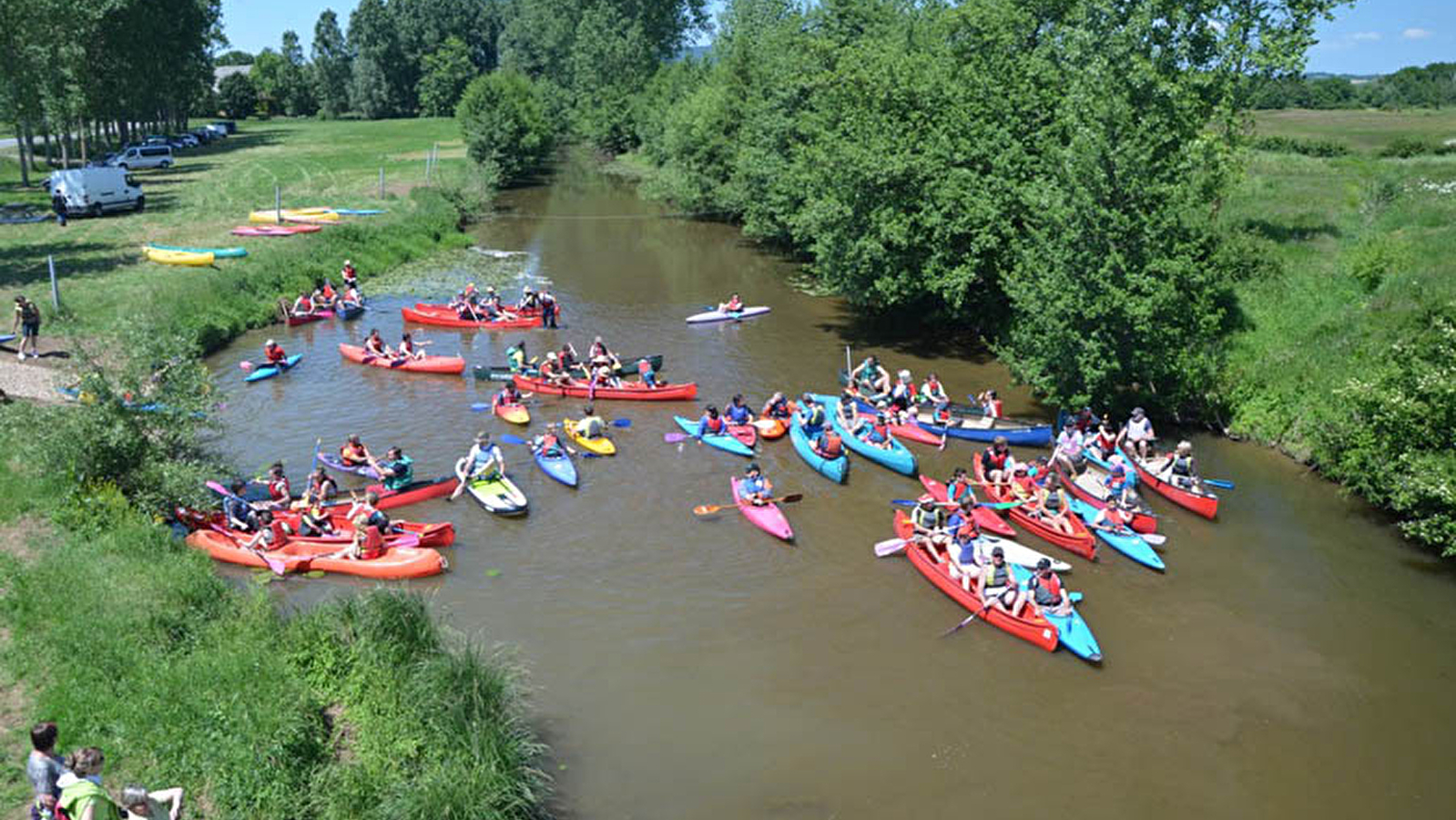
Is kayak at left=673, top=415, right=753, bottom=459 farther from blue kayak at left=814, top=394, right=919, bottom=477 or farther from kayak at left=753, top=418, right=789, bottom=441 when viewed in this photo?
blue kayak at left=814, top=394, right=919, bottom=477

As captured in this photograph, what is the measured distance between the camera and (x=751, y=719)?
1351 cm

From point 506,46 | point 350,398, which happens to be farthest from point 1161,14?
point 506,46

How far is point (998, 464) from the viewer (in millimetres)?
20641

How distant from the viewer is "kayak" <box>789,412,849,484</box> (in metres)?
21.4

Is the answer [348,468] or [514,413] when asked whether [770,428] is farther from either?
[348,468]

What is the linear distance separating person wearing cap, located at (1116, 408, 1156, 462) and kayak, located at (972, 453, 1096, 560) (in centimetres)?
360

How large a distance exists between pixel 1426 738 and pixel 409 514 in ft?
58.2

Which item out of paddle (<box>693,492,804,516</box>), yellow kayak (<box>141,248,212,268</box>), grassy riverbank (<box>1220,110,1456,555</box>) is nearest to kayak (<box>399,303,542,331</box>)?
yellow kayak (<box>141,248,212,268</box>)

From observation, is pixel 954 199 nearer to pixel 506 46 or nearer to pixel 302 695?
pixel 302 695

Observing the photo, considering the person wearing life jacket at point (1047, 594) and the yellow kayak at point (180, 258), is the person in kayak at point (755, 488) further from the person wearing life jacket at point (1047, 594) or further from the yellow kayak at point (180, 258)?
the yellow kayak at point (180, 258)

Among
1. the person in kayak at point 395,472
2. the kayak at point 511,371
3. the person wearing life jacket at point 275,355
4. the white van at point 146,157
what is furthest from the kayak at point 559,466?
the white van at point 146,157

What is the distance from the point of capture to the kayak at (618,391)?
2619 cm

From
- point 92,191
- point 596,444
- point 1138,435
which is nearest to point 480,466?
point 596,444

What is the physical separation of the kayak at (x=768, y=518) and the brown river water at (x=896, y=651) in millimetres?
223
